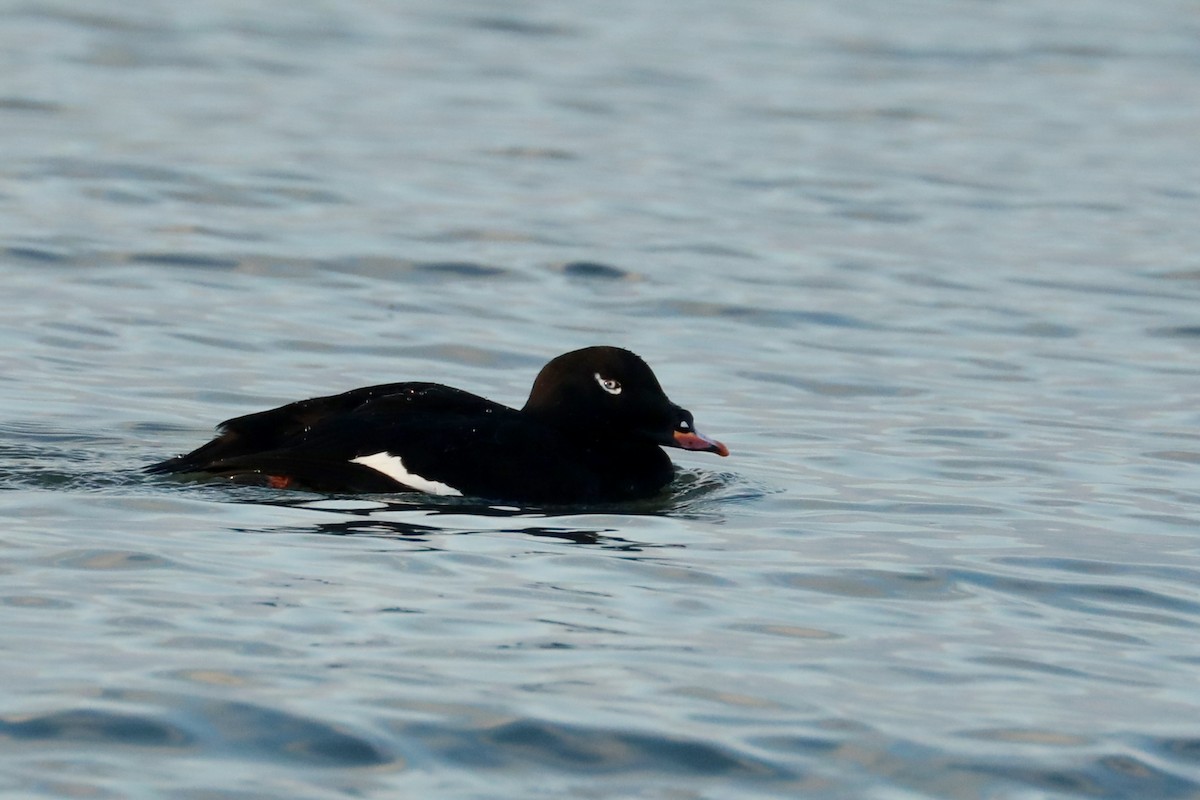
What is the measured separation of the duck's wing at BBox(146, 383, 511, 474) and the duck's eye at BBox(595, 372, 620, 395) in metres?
0.43

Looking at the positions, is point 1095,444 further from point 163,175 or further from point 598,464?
point 163,175

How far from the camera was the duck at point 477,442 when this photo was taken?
8055 mm

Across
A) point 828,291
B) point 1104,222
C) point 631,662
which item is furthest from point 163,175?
point 631,662

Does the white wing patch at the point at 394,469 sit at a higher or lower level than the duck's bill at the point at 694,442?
lower

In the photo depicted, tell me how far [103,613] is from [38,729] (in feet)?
3.53

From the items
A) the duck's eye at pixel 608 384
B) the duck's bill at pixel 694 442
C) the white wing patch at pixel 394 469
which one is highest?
the duck's eye at pixel 608 384

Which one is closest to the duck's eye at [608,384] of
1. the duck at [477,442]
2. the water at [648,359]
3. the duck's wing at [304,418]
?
the duck at [477,442]

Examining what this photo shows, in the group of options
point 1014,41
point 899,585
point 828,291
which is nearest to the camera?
point 899,585

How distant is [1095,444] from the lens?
10422 millimetres

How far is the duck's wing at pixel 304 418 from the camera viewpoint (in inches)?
323

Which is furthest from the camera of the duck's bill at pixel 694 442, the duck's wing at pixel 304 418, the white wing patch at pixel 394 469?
the duck's bill at pixel 694 442

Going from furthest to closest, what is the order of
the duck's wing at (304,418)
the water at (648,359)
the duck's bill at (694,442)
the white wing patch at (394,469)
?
the duck's bill at (694,442)
the duck's wing at (304,418)
the white wing patch at (394,469)
the water at (648,359)

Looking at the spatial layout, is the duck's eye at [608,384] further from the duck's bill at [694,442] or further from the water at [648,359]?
the water at [648,359]

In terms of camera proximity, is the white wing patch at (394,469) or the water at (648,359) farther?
the white wing patch at (394,469)
